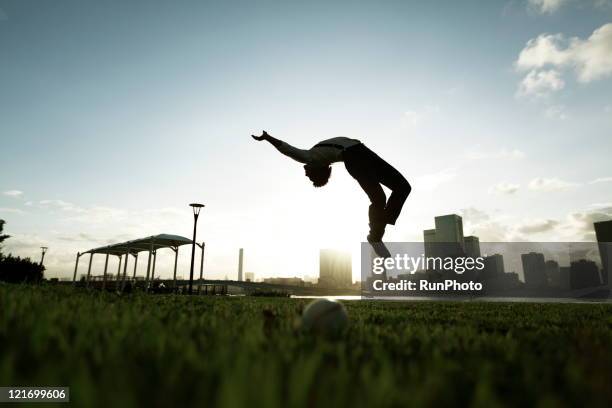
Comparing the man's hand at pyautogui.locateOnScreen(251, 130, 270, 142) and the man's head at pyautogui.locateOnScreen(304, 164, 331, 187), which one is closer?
the man's hand at pyautogui.locateOnScreen(251, 130, 270, 142)

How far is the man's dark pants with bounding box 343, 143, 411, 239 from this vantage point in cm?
643

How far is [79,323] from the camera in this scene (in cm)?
270

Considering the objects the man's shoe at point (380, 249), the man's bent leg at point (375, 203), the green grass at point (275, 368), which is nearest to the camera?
the green grass at point (275, 368)

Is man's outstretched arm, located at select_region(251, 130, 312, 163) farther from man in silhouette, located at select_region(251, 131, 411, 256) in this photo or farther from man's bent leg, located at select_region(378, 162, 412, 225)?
man's bent leg, located at select_region(378, 162, 412, 225)

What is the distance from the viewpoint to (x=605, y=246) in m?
193

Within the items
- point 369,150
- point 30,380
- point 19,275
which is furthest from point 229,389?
point 19,275

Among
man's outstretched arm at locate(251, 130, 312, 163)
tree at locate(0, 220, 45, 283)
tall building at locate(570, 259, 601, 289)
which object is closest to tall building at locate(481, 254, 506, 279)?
tall building at locate(570, 259, 601, 289)

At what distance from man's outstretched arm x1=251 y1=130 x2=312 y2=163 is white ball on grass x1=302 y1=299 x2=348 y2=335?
2.90m

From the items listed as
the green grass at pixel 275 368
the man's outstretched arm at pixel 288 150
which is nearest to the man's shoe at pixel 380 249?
the man's outstretched arm at pixel 288 150

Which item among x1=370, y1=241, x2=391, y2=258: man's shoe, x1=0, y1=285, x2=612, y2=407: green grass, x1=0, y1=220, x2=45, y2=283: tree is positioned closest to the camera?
x1=0, y1=285, x2=612, y2=407: green grass

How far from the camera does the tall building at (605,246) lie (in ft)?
597

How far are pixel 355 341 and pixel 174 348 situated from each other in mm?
1390

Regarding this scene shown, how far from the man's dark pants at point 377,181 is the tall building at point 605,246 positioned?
729ft

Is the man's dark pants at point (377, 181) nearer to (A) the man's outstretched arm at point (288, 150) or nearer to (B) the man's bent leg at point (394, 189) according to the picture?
(B) the man's bent leg at point (394, 189)
